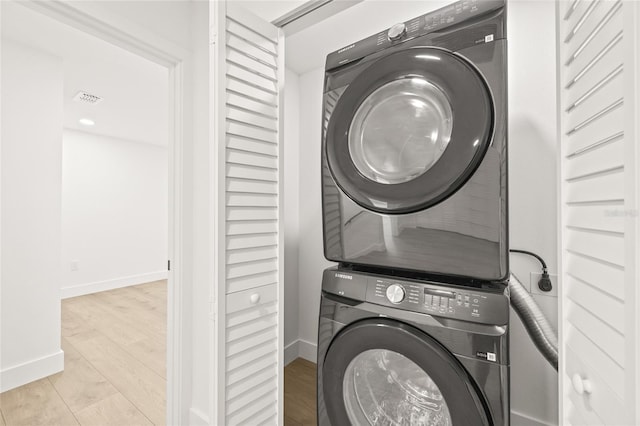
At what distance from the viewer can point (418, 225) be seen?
0.91 metres

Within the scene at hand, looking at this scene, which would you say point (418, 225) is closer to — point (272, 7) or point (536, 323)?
point (536, 323)

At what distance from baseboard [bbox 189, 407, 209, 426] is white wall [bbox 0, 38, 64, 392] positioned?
1400 mm

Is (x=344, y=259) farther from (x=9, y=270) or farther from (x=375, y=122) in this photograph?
(x=9, y=270)

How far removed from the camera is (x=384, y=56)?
3.30 ft

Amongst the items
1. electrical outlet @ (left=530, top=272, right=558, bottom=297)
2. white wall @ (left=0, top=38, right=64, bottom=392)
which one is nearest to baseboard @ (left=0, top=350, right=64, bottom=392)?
white wall @ (left=0, top=38, right=64, bottom=392)

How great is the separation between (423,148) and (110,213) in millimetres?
5223

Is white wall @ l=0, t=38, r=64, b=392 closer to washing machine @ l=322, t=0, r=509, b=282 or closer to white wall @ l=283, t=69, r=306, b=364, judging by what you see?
white wall @ l=283, t=69, r=306, b=364

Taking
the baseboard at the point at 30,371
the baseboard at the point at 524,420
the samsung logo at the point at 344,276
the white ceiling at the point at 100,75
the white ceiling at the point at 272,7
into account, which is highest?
the white ceiling at the point at 100,75

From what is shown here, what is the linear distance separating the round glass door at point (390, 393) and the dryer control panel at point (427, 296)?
0.17 metres

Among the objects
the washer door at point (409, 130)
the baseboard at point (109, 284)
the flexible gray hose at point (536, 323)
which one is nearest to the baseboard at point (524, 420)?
the flexible gray hose at point (536, 323)

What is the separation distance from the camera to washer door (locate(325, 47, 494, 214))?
827 mm

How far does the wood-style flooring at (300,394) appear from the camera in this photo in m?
1.78

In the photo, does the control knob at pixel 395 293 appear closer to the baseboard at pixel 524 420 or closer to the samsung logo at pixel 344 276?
the samsung logo at pixel 344 276

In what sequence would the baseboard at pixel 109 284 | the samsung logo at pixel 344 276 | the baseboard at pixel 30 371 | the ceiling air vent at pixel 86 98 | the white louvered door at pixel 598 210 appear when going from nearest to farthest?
the white louvered door at pixel 598 210, the samsung logo at pixel 344 276, the baseboard at pixel 30 371, the ceiling air vent at pixel 86 98, the baseboard at pixel 109 284
